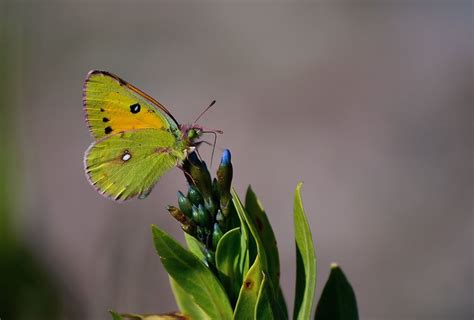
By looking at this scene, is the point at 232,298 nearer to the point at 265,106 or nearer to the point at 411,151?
the point at 411,151

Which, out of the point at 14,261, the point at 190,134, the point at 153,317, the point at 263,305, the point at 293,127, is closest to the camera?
the point at 263,305

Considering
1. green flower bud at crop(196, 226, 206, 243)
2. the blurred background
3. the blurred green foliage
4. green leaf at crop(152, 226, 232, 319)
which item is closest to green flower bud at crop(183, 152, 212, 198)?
green flower bud at crop(196, 226, 206, 243)

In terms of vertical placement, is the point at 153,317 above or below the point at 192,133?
below

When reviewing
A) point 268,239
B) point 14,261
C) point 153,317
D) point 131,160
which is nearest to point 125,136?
point 131,160

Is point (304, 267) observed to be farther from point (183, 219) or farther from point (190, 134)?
point (190, 134)

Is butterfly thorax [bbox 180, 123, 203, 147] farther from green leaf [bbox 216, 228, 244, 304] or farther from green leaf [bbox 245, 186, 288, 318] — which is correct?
green leaf [bbox 216, 228, 244, 304]

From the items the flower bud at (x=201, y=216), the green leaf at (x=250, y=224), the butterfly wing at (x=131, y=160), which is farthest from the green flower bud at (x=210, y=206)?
the butterfly wing at (x=131, y=160)

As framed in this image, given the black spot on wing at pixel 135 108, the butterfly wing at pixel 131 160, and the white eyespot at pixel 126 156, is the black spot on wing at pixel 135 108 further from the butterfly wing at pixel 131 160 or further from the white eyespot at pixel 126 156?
the white eyespot at pixel 126 156

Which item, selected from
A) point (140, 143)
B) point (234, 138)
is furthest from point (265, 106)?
point (140, 143)
